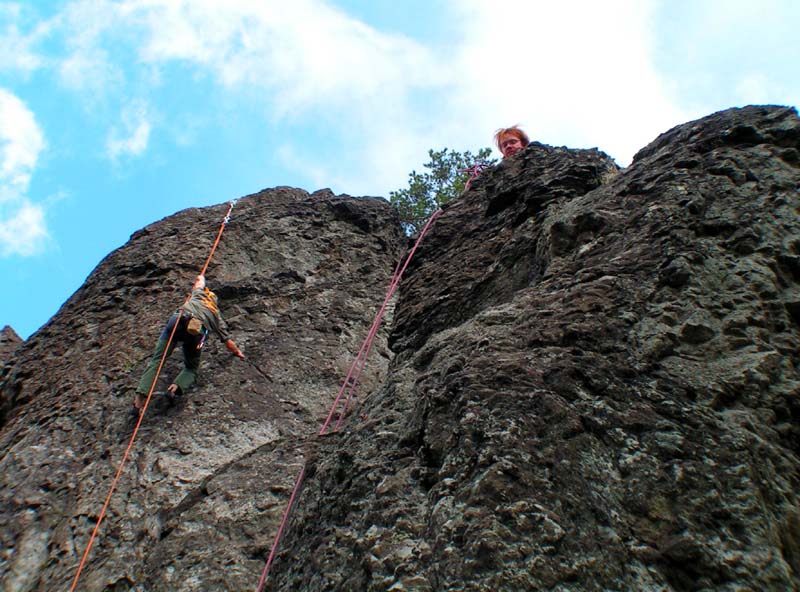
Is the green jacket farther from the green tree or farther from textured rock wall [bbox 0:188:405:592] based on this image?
the green tree

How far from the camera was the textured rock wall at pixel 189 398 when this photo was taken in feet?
16.9

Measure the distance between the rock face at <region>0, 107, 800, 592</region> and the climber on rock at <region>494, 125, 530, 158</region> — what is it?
0.83m

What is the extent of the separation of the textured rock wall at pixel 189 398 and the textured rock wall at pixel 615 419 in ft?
4.14

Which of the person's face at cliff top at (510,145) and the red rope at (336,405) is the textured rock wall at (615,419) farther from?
the person's face at cliff top at (510,145)

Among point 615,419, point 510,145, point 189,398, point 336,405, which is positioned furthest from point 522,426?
point 189,398

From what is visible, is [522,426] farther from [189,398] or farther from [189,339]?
[189,339]

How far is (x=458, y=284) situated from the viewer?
5.31 m

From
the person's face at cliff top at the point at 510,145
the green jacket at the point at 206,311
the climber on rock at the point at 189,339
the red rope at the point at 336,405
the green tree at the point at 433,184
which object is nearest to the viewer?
the red rope at the point at 336,405

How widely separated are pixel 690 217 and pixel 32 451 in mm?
5932

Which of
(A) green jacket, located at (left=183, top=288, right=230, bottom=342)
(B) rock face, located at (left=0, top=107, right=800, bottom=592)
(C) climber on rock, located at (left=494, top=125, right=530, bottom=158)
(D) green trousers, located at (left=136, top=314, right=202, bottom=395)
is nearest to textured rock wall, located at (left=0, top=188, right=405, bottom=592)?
(B) rock face, located at (left=0, top=107, right=800, bottom=592)

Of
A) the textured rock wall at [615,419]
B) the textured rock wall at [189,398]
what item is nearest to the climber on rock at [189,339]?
the textured rock wall at [189,398]

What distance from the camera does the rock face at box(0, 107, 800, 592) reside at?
2520 mm

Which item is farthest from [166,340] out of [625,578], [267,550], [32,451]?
[625,578]

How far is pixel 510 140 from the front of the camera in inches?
287
